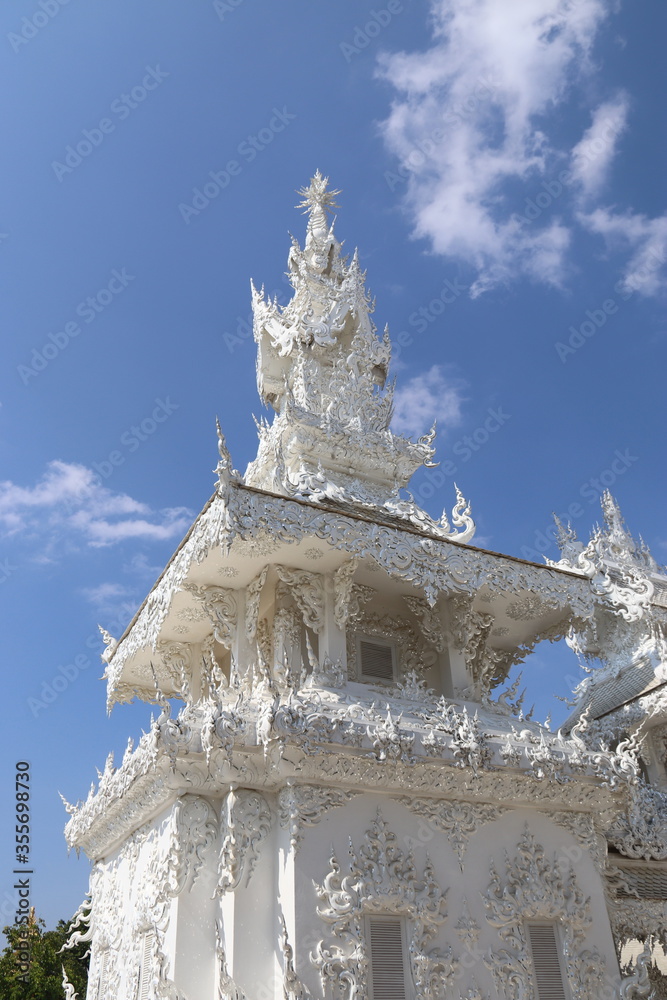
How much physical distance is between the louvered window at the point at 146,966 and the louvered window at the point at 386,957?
2522mm

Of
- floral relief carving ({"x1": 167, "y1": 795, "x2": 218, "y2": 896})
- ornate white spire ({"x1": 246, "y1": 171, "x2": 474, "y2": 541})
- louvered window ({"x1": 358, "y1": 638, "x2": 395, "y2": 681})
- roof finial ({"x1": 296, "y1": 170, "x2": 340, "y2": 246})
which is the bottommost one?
floral relief carving ({"x1": 167, "y1": 795, "x2": 218, "y2": 896})

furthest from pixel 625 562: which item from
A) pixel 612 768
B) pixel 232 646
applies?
pixel 232 646

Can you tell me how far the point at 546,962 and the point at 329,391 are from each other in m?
9.85

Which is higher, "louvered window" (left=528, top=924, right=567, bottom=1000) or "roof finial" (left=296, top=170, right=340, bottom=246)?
"roof finial" (left=296, top=170, right=340, bottom=246)

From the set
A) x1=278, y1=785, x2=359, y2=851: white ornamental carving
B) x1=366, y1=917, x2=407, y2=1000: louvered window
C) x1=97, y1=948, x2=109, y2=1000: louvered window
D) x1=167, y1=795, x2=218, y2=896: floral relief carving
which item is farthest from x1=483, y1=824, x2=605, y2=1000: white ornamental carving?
x1=97, y1=948, x2=109, y2=1000: louvered window

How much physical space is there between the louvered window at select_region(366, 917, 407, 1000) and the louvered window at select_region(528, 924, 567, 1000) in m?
1.93

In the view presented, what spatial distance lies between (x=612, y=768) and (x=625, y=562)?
6.24m

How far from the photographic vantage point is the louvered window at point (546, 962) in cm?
1007

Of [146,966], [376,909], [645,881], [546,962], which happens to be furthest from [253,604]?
[645,881]

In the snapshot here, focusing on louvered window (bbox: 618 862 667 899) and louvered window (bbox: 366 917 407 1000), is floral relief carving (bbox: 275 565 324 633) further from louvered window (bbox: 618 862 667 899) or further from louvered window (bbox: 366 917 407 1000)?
louvered window (bbox: 618 862 667 899)

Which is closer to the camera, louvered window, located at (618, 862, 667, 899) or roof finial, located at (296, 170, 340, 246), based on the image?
louvered window, located at (618, 862, 667, 899)

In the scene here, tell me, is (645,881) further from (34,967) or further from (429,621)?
(34,967)

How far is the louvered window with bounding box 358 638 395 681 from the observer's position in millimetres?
12336

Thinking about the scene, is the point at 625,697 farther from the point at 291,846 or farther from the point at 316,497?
the point at 291,846
